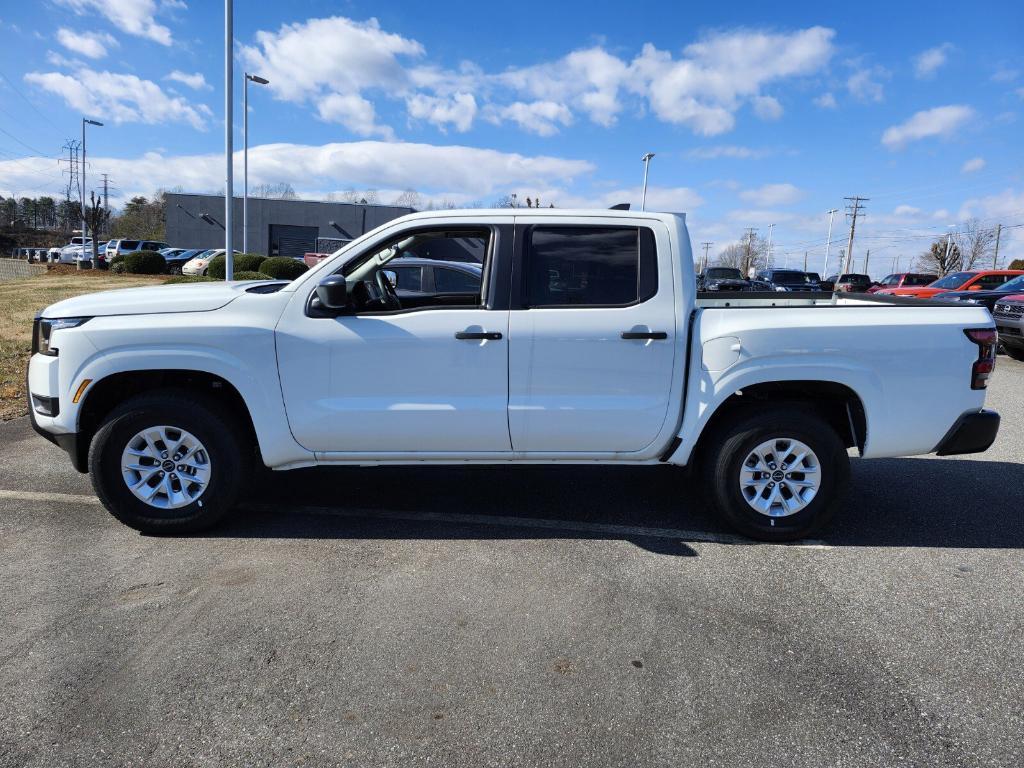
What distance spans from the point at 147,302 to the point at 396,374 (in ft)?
5.13

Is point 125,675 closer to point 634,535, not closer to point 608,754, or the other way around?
point 608,754

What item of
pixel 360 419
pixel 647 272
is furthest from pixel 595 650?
pixel 647 272

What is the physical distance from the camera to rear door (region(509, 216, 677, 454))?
414cm

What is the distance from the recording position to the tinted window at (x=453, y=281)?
18.1 feet

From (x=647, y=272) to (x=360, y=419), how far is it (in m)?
1.91

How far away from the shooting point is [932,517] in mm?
4934

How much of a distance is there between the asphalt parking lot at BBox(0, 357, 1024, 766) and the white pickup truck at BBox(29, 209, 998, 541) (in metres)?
0.48

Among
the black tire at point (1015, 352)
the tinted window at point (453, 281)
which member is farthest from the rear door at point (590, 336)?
the black tire at point (1015, 352)

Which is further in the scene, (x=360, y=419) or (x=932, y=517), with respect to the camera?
(x=932, y=517)

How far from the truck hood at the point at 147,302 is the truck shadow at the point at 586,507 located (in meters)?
1.40

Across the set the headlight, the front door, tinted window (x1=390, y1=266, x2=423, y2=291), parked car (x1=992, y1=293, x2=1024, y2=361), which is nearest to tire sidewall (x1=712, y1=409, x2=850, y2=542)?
the front door

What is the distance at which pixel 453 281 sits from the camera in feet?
18.3

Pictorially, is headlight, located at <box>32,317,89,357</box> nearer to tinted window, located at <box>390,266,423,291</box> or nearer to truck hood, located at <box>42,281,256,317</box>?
truck hood, located at <box>42,281,256,317</box>

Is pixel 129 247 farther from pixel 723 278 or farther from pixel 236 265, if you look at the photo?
pixel 723 278
